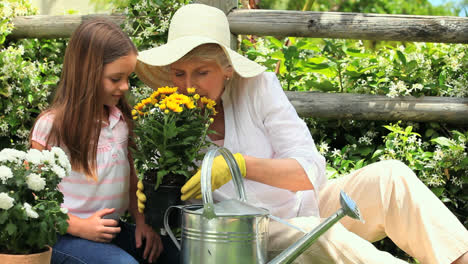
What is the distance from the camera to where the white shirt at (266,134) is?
81.1 inches

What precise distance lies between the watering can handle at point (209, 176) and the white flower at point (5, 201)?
497mm

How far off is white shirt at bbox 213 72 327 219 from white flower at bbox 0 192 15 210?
0.81 meters

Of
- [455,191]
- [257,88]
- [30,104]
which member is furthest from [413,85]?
[30,104]

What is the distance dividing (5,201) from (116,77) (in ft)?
2.27

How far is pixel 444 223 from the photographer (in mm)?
1846

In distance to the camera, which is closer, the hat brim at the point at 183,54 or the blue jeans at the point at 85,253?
the blue jeans at the point at 85,253

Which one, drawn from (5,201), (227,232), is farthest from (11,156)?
(227,232)

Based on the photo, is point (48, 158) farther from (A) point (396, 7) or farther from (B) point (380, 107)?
(A) point (396, 7)

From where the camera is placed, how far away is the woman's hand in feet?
5.84

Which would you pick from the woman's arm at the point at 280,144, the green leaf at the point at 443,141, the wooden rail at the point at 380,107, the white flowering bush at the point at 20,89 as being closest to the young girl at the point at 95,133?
the woman's arm at the point at 280,144

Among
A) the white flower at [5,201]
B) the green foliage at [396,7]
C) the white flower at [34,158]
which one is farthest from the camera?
the green foliage at [396,7]

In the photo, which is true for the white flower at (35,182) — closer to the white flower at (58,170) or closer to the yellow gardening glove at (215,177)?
the white flower at (58,170)

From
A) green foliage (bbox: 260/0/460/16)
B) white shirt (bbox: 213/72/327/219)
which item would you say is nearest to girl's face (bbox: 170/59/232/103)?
white shirt (bbox: 213/72/327/219)

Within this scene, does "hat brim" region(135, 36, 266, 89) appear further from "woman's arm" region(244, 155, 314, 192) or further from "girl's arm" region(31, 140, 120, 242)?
"girl's arm" region(31, 140, 120, 242)
